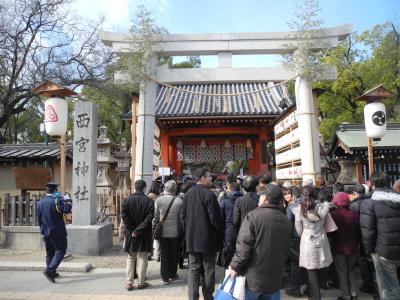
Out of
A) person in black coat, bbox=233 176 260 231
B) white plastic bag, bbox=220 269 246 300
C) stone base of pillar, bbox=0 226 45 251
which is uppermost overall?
person in black coat, bbox=233 176 260 231

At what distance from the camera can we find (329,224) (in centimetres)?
567

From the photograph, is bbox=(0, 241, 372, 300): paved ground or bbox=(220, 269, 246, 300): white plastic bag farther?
bbox=(0, 241, 372, 300): paved ground

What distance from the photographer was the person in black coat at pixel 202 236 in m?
5.30

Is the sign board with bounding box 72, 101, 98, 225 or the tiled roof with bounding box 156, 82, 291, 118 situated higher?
the tiled roof with bounding box 156, 82, 291, 118

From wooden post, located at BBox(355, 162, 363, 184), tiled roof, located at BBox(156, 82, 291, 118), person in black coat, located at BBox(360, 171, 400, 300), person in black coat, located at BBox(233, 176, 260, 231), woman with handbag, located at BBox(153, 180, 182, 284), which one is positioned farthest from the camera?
tiled roof, located at BBox(156, 82, 291, 118)

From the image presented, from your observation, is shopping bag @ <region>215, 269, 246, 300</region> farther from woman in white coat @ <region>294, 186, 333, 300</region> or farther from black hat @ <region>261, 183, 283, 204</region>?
woman in white coat @ <region>294, 186, 333, 300</region>

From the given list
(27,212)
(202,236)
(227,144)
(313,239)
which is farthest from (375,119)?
(27,212)

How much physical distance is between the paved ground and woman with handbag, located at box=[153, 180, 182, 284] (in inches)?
12.8

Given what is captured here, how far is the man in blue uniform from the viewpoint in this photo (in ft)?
22.2

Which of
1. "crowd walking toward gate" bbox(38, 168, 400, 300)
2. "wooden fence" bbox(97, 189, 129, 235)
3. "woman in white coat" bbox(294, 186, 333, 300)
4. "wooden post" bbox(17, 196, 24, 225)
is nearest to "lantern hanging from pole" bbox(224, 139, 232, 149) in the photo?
"wooden fence" bbox(97, 189, 129, 235)

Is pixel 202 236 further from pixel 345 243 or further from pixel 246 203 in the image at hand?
pixel 345 243

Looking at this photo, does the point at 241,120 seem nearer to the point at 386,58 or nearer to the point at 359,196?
the point at 359,196

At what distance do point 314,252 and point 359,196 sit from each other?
6.13 ft

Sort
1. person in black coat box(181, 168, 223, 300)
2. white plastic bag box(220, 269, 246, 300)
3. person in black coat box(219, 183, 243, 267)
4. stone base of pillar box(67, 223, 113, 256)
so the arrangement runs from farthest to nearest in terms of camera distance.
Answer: stone base of pillar box(67, 223, 113, 256) → person in black coat box(219, 183, 243, 267) → person in black coat box(181, 168, 223, 300) → white plastic bag box(220, 269, 246, 300)
